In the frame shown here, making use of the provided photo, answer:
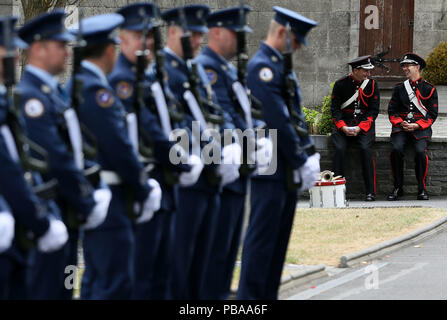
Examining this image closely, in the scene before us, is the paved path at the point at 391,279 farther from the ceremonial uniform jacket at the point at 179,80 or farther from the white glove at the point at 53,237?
the white glove at the point at 53,237

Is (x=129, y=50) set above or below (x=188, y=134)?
above

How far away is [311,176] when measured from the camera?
7.32 meters

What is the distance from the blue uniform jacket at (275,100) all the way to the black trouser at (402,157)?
8420 mm

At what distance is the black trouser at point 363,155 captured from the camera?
50.2 ft

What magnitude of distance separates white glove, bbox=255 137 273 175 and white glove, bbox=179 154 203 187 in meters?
0.73

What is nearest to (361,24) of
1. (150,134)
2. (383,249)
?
(383,249)

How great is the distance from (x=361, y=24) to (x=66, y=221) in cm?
1693

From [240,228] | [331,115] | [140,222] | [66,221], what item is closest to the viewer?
[66,221]

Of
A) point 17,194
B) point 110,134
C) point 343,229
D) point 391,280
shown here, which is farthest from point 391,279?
point 17,194

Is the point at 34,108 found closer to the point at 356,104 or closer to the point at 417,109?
the point at 356,104

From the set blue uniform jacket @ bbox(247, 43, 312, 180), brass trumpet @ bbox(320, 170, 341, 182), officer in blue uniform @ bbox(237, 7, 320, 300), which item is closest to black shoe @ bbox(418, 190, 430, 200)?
brass trumpet @ bbox(320, 170, 341, 182)

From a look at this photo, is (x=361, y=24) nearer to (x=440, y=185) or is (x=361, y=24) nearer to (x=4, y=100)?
(x=440, y=185)

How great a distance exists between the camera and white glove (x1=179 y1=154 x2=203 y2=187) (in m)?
6.25

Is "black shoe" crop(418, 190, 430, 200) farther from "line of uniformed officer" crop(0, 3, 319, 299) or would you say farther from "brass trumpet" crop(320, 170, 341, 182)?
"line of uniformed officer" crop(0, 3, 319, 299)
